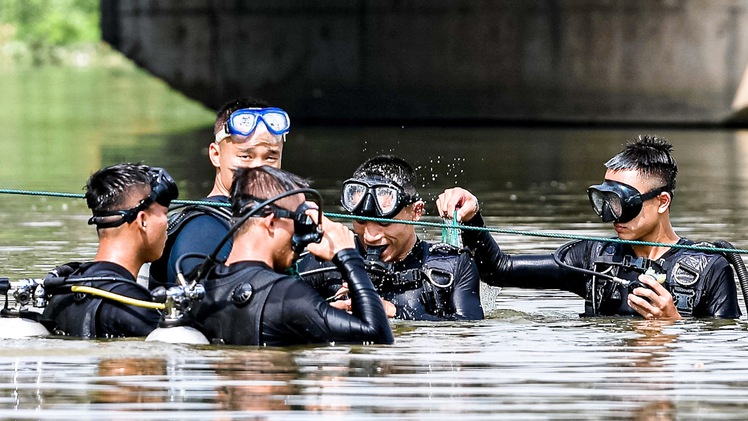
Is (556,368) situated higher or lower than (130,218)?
lower

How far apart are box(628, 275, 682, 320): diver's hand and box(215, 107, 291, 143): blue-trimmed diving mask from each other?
6.12 feet

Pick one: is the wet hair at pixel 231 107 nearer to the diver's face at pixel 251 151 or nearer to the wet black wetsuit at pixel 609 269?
the diver's face at pixel 251 151

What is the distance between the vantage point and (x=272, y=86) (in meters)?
31.8

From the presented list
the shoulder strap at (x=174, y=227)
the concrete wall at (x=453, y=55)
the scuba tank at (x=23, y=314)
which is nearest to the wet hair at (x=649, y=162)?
the shoulder strap at (x=174, y=227)

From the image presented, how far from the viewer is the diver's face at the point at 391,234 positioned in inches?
354

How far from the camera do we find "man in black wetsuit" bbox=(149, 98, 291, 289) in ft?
27.2

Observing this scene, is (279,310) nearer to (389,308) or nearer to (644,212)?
(389,308)

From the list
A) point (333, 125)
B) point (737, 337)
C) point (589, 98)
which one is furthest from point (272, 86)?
point (737, 337)

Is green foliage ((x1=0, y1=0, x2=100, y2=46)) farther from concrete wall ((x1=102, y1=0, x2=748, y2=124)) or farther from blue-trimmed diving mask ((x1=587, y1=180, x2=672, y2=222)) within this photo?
blue-trimmed diving mask ((x1=587, y1=180, x2=672, y2=222))

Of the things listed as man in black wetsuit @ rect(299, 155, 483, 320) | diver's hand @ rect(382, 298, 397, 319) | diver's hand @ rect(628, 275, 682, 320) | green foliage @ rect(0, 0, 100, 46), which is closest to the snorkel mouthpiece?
man in black wetsuit @ rect(299, 155, 483, 320)

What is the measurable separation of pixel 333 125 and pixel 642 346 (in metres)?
23.1

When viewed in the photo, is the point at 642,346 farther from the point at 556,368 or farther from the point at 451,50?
the point at 451,50

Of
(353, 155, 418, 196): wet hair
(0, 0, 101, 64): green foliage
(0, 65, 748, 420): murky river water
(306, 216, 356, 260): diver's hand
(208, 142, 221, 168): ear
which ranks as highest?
(0, 0, 101, 64): green foliage

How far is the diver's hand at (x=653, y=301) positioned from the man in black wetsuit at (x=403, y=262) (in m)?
0.93
